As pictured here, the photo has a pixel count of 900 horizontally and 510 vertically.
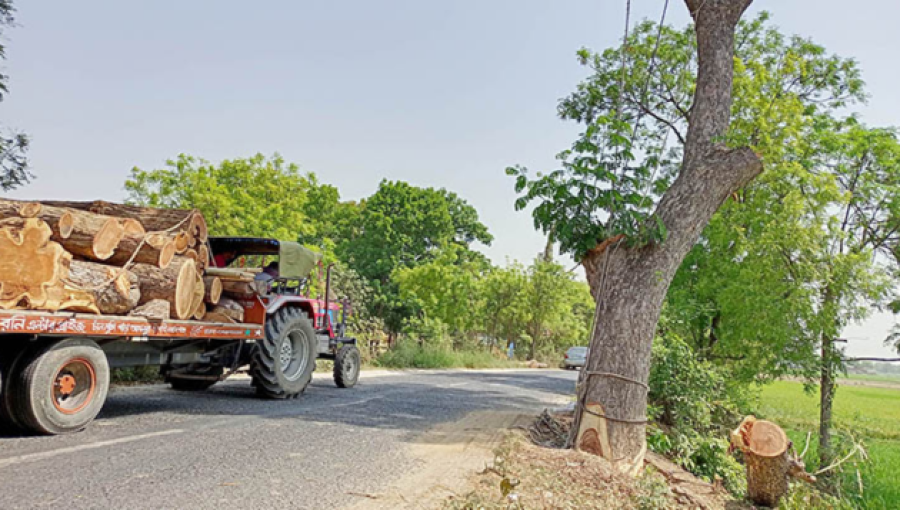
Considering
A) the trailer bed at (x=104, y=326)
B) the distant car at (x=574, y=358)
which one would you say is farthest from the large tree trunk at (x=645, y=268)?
the distant car at (x=574, y=358)

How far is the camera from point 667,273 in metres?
6.63

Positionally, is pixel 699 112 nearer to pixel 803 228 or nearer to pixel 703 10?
pixel 703 10

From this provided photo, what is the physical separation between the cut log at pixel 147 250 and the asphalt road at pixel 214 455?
68.3 inches

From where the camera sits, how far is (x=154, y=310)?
6926 mm

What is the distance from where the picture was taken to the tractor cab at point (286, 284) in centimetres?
938

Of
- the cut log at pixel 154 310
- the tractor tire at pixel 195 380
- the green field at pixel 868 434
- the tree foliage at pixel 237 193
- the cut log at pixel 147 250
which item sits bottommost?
the green field at pixel 868 434

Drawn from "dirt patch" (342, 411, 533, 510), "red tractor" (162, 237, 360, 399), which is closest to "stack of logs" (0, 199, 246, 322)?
"red tractor" (162, 237, 360, 399)

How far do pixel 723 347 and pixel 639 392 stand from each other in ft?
20.6

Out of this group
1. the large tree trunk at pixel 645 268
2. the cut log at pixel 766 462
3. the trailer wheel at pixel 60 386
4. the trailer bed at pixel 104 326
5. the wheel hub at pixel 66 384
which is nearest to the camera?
the trailer bed at pixel 104 326

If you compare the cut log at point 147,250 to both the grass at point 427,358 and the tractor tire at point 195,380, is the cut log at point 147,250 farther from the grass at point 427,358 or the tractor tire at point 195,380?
the grass at point 427,358

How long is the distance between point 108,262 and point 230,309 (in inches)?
76.3

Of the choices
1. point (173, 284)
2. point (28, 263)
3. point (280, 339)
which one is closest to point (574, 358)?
point (280, 339)

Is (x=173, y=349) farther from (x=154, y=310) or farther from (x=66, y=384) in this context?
(x=66, y=384)

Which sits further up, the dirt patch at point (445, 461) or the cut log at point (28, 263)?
the cut log at point (28, 263)
